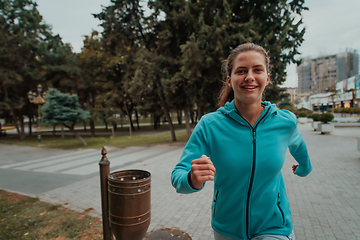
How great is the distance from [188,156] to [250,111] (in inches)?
22.2

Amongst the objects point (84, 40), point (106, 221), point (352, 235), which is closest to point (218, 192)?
point (106, 221)

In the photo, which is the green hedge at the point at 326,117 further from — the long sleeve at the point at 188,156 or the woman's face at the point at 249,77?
the long sleeve at the point at 188,156

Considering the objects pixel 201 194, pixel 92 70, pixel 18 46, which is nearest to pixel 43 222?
pixel 201 194

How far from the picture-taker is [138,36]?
16484mm

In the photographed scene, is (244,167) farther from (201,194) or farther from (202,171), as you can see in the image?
(201,194)

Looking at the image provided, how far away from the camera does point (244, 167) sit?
1.58 meters

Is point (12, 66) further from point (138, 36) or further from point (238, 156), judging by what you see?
point (238, 156)

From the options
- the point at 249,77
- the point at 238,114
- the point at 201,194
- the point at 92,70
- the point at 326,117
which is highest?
the point at 92,70

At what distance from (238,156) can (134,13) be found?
53.2 ft

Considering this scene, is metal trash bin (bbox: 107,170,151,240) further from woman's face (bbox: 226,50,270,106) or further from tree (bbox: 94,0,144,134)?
tree (bbox: 94,0,144,134)

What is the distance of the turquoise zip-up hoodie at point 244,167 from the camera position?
1.59 m

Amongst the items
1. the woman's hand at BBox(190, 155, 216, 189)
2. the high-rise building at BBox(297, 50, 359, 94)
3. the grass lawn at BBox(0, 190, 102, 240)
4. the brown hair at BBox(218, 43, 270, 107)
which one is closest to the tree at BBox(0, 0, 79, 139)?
the grass lawn at BBox(0, 190, 102, 240)

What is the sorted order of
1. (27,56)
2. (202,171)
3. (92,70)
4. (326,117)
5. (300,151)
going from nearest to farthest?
1. (202,171)
2. (300,151)
3. (326,117)
4. (27,56)
5. (92,70)

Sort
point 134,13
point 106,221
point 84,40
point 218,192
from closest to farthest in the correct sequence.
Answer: point 218,192, point 106,221, point 134,13, point 84,40
